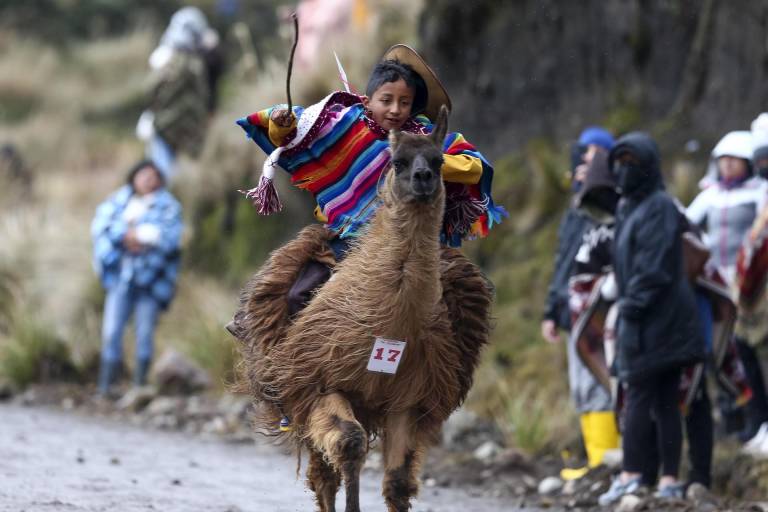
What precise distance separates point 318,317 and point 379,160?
2.49 ft

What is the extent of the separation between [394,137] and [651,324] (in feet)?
9.05

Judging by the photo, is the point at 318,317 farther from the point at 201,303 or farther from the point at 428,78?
the point at 201,303

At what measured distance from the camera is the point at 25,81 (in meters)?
33.5

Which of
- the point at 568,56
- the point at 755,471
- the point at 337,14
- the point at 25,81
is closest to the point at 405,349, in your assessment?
the point at 755,471

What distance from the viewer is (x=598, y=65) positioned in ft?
A: 45.3

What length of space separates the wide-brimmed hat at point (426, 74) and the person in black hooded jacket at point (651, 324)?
80.7 inches

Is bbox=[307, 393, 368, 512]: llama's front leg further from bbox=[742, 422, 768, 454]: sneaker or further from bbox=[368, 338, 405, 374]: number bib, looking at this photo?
bbox=[742, 422, 768, 454]: sneaker

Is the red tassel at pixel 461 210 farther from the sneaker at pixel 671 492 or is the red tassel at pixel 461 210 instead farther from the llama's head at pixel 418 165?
the sneaker at pixel 671 492

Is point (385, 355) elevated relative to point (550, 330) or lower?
elevated

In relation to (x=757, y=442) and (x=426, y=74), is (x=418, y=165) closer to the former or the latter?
(x=426, y=74)

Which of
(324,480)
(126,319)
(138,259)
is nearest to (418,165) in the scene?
(324,480)

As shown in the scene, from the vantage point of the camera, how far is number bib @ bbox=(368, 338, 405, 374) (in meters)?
5.83

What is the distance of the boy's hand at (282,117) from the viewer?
19.9ft

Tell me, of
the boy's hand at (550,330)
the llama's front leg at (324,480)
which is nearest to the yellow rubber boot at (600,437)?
the boy's hand at (550,330)
